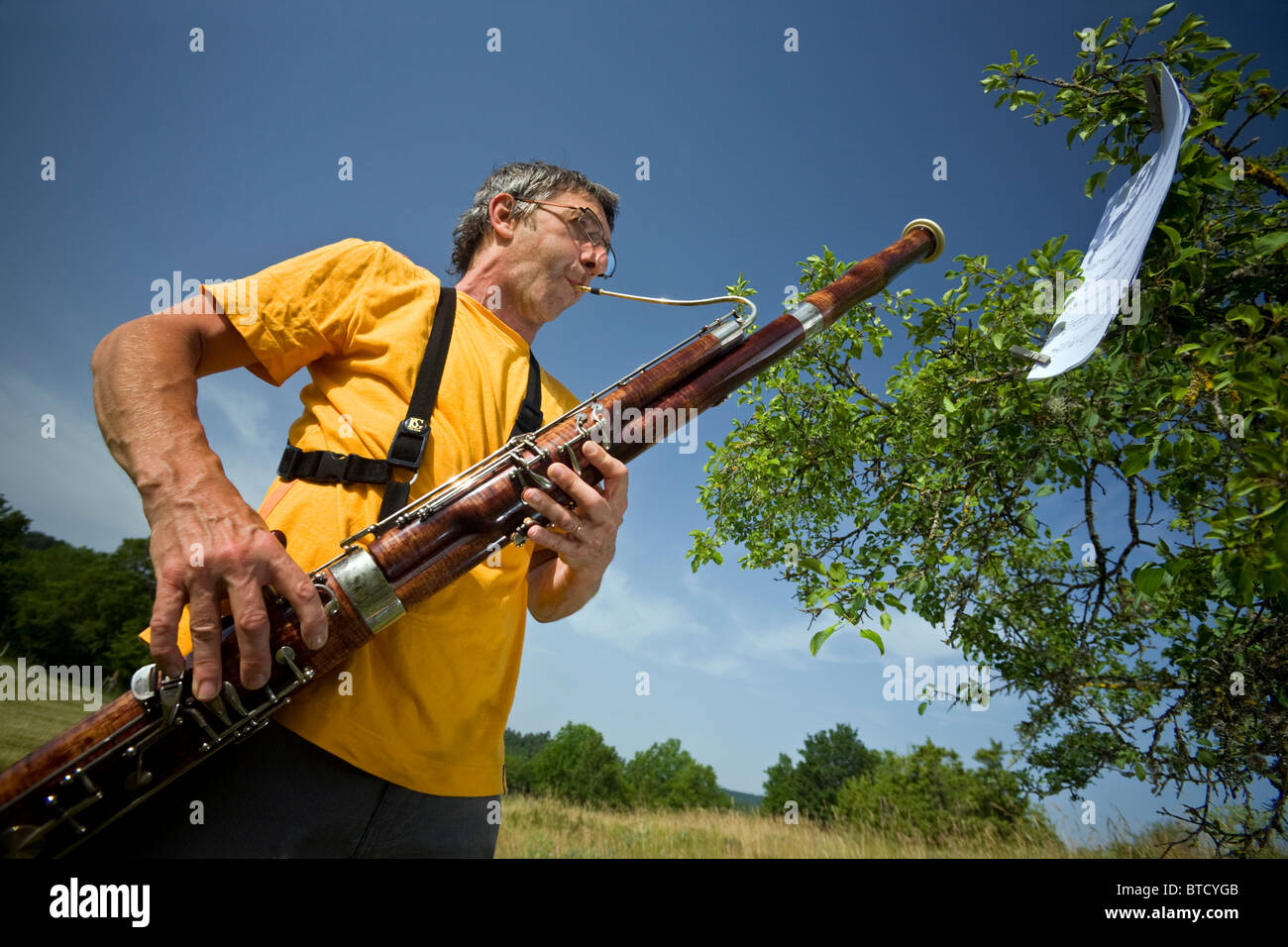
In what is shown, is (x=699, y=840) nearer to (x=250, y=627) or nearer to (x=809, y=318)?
(x=809, y=318)

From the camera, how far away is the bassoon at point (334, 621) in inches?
53.6

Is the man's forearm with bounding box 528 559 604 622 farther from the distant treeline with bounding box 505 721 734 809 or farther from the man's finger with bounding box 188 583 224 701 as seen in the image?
the distant treeline with bounding box 505 721 734 809

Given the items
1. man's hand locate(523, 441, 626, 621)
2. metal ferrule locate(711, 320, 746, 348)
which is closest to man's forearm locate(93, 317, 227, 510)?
man's hand locate(523, 441, 626, 621)

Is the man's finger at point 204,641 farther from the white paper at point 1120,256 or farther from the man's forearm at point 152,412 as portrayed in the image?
the white paper at point 1120,256

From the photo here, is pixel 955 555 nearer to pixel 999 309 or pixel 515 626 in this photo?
pixel 999 309

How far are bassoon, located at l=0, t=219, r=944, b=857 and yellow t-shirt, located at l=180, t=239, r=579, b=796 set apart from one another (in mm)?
135

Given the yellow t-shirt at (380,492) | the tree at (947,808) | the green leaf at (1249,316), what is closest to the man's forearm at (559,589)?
the yellow t-shirt at (380,492)

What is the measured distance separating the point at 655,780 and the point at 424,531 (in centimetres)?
5292

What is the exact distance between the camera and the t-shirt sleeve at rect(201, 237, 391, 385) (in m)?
1.79

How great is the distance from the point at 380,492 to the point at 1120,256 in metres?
3.05

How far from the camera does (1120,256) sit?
2.46 metres

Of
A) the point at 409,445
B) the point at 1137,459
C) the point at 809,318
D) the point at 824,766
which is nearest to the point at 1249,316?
the point at 1137,459

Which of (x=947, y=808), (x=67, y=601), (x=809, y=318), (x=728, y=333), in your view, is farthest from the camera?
(x=67, y=601)

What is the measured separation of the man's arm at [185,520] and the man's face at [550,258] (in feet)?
4.50
